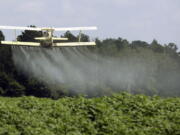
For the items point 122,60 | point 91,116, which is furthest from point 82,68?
point 91,116

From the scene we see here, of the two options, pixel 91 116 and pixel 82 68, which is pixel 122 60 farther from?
pixel 91 116

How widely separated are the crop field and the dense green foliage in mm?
55391

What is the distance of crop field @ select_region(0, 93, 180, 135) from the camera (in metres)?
13.8

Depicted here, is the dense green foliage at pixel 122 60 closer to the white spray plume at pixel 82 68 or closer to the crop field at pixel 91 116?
the white spray plume at pixel 82 68

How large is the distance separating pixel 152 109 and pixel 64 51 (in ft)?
135

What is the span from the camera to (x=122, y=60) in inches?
3194

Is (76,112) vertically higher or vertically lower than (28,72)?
higher

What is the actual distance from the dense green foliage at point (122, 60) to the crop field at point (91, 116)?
55391mm

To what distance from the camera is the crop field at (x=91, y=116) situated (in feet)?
45.3

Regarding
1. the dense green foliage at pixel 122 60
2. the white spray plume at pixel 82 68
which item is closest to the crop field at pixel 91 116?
the white spray plume at pixel 82 68

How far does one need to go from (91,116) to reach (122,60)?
66.2m

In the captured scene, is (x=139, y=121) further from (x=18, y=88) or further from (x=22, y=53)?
(x=18, y=88)

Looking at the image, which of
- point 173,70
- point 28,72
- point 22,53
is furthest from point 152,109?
point 173,70

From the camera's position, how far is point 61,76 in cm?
6888
